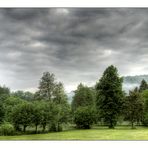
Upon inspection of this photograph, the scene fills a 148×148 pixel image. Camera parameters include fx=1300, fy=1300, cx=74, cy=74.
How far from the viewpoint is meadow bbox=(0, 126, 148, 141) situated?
35.2 metres

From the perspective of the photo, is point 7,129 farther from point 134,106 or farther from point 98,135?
point 134,106

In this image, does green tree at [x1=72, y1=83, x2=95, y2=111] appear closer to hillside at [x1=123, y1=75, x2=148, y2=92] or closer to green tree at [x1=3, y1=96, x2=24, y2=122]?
hillside at [x1=123, y1=75, x2=148, y2=92]

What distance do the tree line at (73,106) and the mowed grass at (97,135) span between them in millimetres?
169

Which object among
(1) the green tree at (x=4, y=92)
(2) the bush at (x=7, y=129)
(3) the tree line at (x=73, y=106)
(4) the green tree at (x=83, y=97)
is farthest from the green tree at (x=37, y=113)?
(4) the green tree at (x=83, y=97)

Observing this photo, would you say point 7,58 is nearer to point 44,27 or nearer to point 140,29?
point 44,27

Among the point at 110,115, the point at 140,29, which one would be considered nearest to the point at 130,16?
the point at 140,29

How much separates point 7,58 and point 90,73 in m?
2.31

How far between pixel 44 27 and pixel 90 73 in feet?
5.84

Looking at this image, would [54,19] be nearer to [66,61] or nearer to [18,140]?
[66,61]

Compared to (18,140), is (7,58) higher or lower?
higher

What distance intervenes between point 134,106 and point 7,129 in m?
3.53

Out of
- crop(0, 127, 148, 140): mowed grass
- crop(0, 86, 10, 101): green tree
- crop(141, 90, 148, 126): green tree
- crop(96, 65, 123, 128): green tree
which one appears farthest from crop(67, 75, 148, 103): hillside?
crop(0, 86, 10, 101): green tree

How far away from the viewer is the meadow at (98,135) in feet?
116

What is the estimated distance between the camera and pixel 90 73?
35.6m
